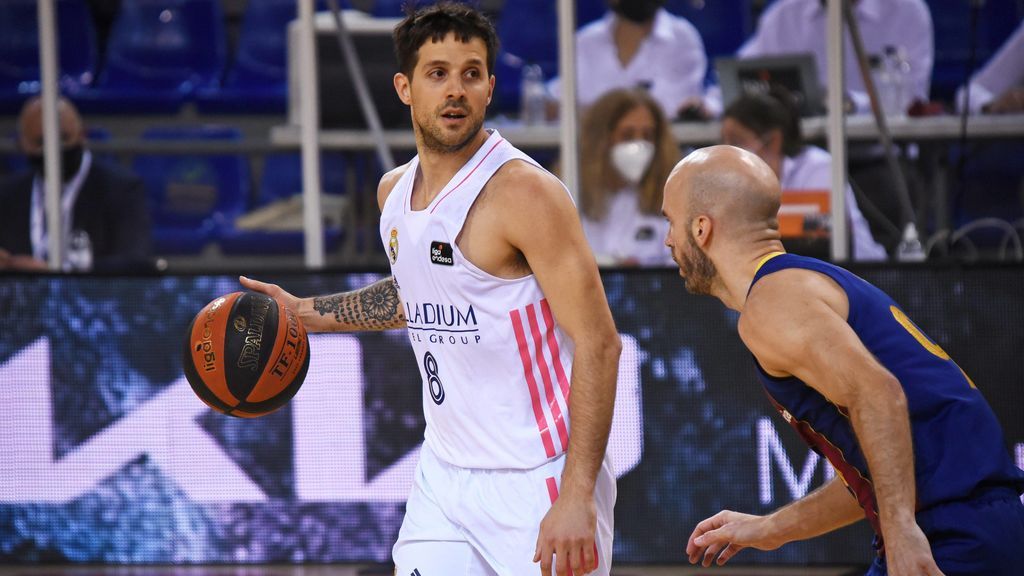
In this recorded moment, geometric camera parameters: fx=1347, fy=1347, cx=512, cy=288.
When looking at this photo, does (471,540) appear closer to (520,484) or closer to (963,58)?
(520,484)

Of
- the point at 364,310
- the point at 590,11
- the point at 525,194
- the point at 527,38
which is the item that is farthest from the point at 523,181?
the point at 590,11

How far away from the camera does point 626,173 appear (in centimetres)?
692

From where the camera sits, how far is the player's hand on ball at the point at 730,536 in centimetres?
338

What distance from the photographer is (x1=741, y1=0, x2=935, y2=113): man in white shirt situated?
8.41 metres

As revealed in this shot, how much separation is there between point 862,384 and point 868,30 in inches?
246

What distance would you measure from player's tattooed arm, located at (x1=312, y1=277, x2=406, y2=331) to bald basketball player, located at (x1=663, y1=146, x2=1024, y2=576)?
106 centimetres

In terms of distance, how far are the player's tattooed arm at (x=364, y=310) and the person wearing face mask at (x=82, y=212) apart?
2985 mm

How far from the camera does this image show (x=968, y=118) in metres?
7.22

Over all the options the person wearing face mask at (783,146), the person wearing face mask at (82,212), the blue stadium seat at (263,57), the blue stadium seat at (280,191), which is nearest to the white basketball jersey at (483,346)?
the person wearing face mask at (783,146)

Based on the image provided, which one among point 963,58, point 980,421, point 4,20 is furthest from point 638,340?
point 4,20

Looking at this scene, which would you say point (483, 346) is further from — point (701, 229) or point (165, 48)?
point (165, 48)

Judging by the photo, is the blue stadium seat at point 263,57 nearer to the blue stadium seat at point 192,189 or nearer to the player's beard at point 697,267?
the blue stadium seat at point 192,189

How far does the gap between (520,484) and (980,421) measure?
1169 millimetres

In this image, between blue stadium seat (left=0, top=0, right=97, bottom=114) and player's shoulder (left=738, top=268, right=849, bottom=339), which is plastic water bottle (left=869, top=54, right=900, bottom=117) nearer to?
player's shoulder (left=738, top=268, right=849, bottom=339)
